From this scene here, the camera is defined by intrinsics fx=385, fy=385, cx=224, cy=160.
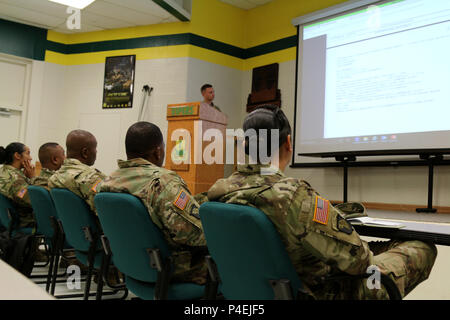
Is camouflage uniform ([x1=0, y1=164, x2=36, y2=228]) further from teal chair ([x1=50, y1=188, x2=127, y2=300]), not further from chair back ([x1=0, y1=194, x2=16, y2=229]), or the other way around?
teal chair ([x1=50, y1=188, x2=127, y2=300])

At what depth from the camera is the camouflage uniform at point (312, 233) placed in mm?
1067

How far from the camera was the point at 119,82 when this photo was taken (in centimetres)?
631

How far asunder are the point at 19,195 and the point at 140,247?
2.08m

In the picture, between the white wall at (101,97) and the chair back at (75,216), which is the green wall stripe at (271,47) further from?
the chair back at (75,216)

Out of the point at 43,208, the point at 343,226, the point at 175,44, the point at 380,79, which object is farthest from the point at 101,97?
the point at 343,226

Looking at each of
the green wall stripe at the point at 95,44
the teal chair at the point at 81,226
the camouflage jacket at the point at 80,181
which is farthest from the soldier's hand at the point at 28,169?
the green wall stripe at the point at 95,44

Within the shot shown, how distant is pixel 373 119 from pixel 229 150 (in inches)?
77.7

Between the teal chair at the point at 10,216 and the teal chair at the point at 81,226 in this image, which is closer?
the teal chair at the point at 81,226

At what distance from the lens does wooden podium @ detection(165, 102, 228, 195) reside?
431 cm

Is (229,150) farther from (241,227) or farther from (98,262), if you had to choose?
(241,227)

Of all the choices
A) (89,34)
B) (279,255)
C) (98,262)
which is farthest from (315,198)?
(89,34)

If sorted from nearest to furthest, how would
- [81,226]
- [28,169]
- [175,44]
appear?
[81,226] < [28,169] < [175,44]

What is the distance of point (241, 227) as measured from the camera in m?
1.09

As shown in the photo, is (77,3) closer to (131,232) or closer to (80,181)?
(80,181)
